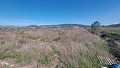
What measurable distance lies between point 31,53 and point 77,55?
2517 mm

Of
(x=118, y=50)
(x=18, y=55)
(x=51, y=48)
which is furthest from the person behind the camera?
(x=118, y=50)

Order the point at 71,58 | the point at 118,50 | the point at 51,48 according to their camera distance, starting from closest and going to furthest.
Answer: the point at 71,58 < the point at 51,48 < the point at 118,50

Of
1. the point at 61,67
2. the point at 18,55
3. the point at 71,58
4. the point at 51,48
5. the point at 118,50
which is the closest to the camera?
the point at 61,67

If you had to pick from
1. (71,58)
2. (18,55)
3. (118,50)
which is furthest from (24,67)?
(118,50)

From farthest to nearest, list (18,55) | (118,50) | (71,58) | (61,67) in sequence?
(118,50) < (18,55) < (71,58) < (61,67)

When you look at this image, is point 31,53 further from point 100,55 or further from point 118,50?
point 118,50

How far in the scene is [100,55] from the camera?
7875 millimetres

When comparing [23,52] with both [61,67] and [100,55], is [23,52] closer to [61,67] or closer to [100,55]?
[61,67]

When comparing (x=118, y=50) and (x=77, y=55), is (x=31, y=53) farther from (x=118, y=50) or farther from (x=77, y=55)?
(x=118, y=50)

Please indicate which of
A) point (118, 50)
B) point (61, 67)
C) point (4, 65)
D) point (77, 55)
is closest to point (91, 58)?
point (77, 55)

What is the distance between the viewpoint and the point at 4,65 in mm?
6547

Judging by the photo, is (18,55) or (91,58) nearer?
(91,58)

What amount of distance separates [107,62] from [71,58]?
5.80 feet

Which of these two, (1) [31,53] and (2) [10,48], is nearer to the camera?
(1) [31,53]
